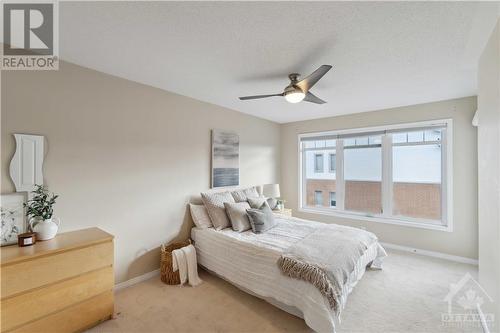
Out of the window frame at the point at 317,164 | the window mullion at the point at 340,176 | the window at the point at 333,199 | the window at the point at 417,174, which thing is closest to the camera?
the window at the point at 417,174

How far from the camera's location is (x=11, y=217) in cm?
184

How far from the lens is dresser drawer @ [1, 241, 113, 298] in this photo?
1516 millimetres

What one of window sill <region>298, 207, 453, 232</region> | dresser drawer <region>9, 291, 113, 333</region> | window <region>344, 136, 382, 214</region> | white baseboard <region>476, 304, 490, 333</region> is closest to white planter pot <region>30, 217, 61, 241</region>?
dresser drawer <region>9, 291, 113, 333</region>

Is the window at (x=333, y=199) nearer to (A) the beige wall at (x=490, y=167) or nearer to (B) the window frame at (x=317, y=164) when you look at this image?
(B) the window frame at (x=317, y=164)

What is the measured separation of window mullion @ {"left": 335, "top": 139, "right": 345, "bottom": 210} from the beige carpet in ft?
5.76

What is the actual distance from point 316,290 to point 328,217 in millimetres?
2859

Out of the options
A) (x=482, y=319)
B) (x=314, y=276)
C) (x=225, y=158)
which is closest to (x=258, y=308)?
(x=314, y=276)

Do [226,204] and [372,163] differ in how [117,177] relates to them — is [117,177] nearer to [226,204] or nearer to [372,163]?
[226,204]

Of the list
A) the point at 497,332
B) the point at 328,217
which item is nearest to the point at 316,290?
the point at 497,332

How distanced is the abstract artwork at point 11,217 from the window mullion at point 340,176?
466cm

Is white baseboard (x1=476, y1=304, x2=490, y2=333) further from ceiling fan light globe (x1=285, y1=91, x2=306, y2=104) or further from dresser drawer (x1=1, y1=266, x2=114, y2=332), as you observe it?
dresser drawer (x1=1, y1=266, x2=114, y2=332)

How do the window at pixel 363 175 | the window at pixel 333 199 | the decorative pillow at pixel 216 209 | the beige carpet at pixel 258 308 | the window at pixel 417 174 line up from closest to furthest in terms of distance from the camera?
1. the beige carpet at pixel 258 308
2. the decorative pillow at pixel 216 209
3. the window at pixel 417 174
4. the window at pixel 363 175
5. the window at pixel 333 199

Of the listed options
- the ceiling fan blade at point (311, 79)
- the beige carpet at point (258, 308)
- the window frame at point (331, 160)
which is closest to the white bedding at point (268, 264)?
the beige carpet at point (258, 308)

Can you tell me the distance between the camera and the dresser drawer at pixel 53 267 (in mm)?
1516
